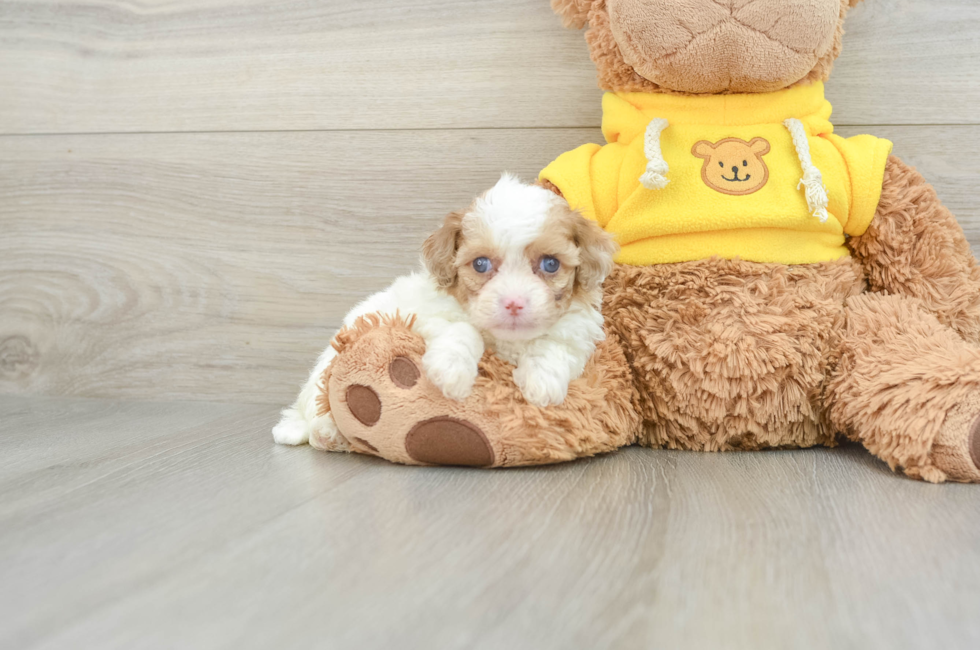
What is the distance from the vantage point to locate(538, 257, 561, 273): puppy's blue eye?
2.78 ft

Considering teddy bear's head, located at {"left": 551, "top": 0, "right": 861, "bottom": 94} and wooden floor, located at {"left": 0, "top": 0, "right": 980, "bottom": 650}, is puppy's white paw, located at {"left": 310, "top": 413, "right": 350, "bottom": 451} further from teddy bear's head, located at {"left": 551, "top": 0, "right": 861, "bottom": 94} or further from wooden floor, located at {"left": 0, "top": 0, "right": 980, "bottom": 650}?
teddy bear's head, located at {"left": 551, "top": 0, "right": 861, "bottom": 94}

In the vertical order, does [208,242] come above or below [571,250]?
below

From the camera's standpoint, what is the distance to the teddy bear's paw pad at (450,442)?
84cm

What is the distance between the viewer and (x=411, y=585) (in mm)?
531

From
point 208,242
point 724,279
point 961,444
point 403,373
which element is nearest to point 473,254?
point 403,373

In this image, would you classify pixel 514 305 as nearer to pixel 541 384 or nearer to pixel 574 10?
pixel 541 384

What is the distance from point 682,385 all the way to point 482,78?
0.62m

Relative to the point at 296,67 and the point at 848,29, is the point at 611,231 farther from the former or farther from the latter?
the point at 296,67

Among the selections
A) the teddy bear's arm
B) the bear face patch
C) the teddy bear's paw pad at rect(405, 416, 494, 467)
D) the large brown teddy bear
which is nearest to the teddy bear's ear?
the large brown teddy bear

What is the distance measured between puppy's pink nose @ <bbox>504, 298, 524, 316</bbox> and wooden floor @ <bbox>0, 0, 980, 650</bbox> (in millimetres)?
182

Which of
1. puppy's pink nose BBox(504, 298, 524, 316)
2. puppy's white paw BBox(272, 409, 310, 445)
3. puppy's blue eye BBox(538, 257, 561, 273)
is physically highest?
puppy's blue eye BBox(538, 257, 561, 273)

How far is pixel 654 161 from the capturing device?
911 mm

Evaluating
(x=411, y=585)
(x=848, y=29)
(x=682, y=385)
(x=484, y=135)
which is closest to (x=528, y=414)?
(x=682, y=385)

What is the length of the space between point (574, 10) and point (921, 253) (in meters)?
0.55
